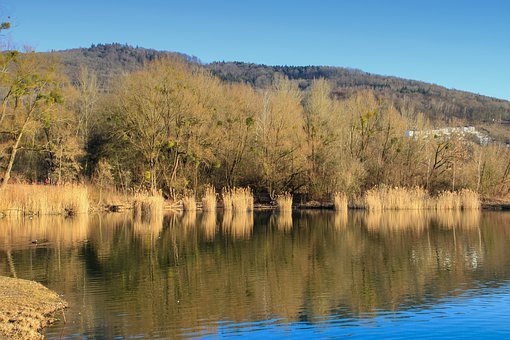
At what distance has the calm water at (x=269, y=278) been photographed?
35.4ft

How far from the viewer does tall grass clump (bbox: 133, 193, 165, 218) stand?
35375mm

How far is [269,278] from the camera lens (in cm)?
1534

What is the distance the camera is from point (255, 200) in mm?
47281

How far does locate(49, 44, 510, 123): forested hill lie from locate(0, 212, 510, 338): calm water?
7286 centimetres

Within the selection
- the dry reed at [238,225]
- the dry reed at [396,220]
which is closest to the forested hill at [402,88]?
the dry reed at [396,220]

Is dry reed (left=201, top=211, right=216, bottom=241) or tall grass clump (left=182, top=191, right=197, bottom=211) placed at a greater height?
tall grass clump (left=182, top=191, right=197, bottom=211)

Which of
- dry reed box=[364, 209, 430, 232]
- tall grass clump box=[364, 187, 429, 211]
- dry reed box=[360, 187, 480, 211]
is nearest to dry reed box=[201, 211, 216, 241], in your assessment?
dry reed box=[364, 209, 430, 232]

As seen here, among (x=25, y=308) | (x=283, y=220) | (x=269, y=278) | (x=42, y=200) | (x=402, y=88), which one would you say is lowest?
(x=283, y=220)

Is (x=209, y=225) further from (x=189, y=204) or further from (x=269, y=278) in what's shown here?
(x=269, y=278)

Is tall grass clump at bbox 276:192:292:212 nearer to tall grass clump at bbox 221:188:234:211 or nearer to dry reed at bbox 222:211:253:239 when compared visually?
dry reed at bbox 222:211:253:239

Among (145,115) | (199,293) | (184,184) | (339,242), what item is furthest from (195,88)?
(199,293)

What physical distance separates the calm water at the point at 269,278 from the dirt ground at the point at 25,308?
35 centimetres

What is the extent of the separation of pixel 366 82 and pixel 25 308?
420 feet

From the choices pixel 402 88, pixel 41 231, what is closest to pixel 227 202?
pixel 41 231
